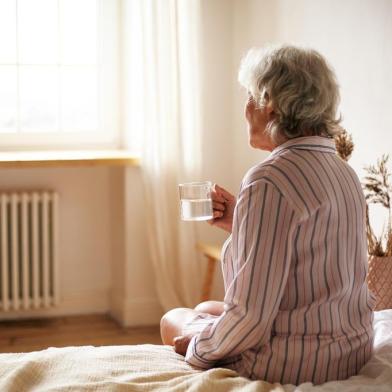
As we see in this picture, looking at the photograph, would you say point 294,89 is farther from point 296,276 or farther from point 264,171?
point 296,276

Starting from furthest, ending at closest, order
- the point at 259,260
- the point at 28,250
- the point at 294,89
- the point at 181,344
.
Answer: the point at 28,250 → the point at 181,344 → the point at 294,89 → the point at 259,260

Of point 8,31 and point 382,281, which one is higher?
point 8,31

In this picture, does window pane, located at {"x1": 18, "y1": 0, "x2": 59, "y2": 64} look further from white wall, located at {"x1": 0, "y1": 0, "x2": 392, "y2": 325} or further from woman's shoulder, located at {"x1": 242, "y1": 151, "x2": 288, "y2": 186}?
woman's shoulder, located at {"x1": 242, "y1": 151, "x2": 288, "y2": 186}

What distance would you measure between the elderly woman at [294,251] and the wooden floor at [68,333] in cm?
185

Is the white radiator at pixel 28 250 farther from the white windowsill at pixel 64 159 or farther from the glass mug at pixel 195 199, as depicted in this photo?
the glass mug at pixel 195 199

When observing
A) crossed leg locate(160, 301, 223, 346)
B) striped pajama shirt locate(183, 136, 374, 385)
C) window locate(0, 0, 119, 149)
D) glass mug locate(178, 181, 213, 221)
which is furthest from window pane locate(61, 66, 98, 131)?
striped pajama shirt locate(183, 136, 374, 385)

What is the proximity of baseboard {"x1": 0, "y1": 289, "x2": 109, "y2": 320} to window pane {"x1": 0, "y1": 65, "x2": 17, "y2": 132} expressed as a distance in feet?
3.09

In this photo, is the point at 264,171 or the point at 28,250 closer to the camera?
the point at 264,171

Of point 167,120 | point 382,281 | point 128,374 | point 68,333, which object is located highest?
point 167,120

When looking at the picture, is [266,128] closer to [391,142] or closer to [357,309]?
[357,309]

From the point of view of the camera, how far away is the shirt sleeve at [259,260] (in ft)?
5.72

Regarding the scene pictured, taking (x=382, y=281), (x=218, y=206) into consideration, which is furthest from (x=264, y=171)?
(x=382, y=281)

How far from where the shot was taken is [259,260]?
1.74m

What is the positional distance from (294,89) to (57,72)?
242 cm
